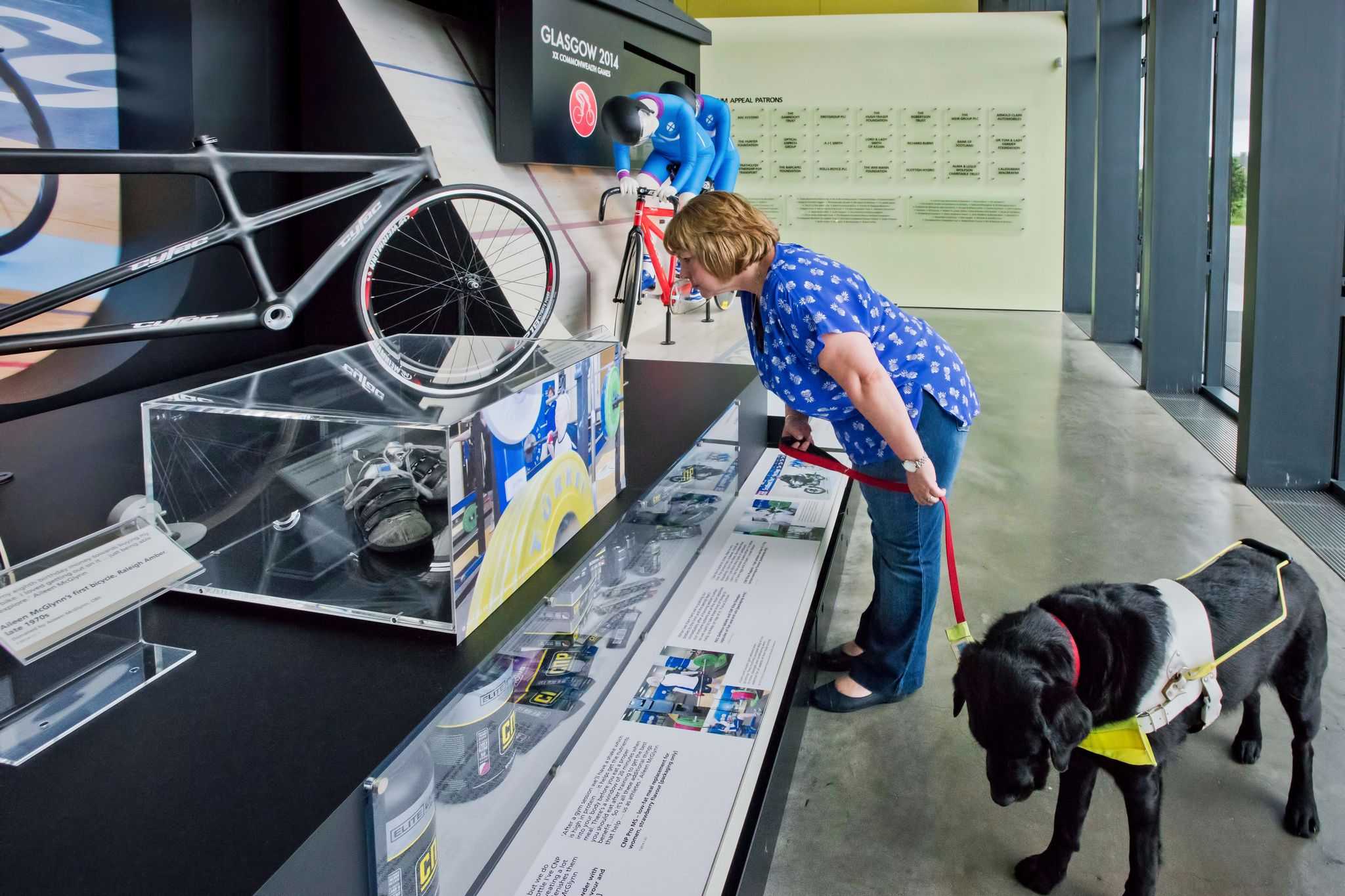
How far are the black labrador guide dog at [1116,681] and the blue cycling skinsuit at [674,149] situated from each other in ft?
12.1

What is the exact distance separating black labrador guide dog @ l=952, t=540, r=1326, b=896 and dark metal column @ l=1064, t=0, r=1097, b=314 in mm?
8409

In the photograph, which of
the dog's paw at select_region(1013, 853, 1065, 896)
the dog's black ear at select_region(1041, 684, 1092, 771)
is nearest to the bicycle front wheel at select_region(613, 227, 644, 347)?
the dog's paw at select_region(1013, 853, 1065, 896)

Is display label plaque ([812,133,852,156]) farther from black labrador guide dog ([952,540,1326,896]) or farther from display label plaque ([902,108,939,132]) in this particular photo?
black labrador guide dog ([952,540,1326,896])

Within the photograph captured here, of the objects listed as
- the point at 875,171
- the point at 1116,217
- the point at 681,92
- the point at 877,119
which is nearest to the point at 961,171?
the point at 875,171

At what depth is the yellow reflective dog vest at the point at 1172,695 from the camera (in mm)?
1713

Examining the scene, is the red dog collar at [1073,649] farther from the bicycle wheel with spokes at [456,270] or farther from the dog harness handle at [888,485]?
the bicycle wheel with spokes at [456,270]

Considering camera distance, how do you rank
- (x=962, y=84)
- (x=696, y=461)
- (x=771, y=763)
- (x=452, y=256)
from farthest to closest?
(x=962, y=84)
(x=452, y=256)
(x=696, y=461)
(x=771, y=763)

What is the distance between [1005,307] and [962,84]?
2395 mm

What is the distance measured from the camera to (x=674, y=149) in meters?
5.18

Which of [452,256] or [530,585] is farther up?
[452,256]

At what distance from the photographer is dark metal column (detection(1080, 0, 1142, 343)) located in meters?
8.35

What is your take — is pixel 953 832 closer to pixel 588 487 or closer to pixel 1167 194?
pixel 588 487

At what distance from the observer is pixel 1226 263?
6.39 metres

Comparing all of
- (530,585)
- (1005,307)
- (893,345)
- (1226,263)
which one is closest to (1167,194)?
(1226,263)
